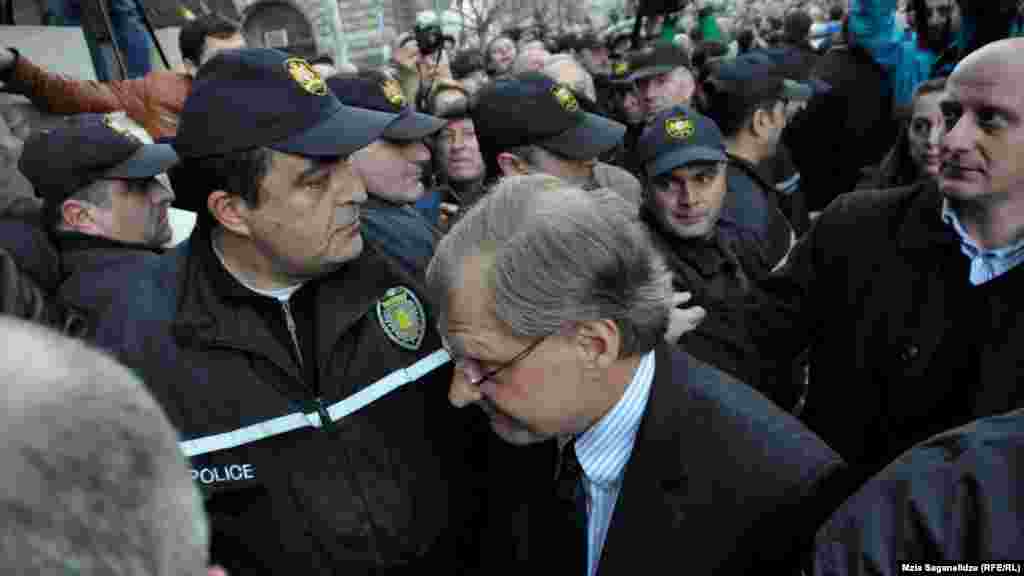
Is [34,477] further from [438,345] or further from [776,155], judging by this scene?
[776,155]

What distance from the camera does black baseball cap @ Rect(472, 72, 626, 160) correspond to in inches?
118

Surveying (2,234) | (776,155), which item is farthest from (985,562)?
(776,155)

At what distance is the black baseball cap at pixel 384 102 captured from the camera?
2.78 m

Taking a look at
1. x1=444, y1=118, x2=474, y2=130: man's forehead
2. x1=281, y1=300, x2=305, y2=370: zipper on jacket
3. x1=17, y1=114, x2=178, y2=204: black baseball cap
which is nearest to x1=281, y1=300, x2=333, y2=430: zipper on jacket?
x1=281, y1=300, x2=305, y2=370: zipper on jacket

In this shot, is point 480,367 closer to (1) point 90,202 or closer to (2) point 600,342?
(2) point 600,342

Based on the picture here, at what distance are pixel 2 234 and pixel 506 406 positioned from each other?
212 centimetres

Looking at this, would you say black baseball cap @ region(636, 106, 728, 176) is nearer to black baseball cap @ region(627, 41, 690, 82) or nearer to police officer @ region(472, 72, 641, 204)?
police officer @ region(472, 72, 641, 204)

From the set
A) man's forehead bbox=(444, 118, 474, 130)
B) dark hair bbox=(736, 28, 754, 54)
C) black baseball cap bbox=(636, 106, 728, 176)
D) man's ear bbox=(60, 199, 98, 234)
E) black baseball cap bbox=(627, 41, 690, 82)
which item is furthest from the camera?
dark hair bbox=(736, 28, 754, 54)

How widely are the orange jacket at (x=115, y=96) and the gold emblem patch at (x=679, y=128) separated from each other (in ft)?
9.10

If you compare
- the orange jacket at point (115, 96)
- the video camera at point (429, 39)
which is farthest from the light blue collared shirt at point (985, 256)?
the video camera at point (429, 39)

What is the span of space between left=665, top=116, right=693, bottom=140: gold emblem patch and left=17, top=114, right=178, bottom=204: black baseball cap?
6.20 ft

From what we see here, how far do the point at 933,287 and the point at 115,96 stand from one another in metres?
4.15

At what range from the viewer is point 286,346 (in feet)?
5.94

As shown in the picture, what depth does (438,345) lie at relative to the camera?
1.92m
